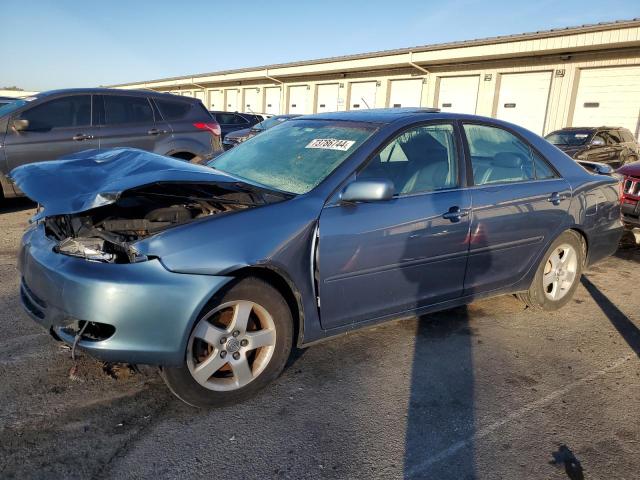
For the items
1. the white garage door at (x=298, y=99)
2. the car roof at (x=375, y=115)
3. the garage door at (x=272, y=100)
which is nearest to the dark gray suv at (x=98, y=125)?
the car roof at (x=375, y=115)

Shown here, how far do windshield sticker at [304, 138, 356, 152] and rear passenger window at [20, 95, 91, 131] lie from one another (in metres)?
4.96

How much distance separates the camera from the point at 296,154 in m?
3.40

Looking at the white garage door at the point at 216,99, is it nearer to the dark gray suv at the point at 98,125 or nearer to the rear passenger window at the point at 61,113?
the dark gray suv at the point at 98,125

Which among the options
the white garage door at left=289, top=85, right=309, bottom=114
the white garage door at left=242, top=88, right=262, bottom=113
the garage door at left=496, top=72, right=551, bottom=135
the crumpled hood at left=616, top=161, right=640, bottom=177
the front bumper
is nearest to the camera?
the front bumper

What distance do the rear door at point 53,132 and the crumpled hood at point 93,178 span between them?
4309 mm

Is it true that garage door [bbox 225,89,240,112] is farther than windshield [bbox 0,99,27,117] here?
Yes

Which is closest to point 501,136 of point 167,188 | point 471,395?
point 471,395

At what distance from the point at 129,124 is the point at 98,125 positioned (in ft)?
1.41

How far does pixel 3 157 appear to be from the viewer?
21.1 feet

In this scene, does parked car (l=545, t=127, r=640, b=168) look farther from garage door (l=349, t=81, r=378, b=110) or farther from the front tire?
garage door (l=349, t=81, r=378, b=110)

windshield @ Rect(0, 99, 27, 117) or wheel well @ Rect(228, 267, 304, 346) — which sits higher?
windshield @ Rect(0, 99, 27, 117)

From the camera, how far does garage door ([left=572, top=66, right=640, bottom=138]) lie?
14.3 metres

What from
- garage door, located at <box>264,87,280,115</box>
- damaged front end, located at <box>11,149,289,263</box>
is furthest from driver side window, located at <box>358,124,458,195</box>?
garage door, located at <box>264,87,280,115</box>

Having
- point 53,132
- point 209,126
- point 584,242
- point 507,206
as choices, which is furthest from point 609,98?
point 53,132
